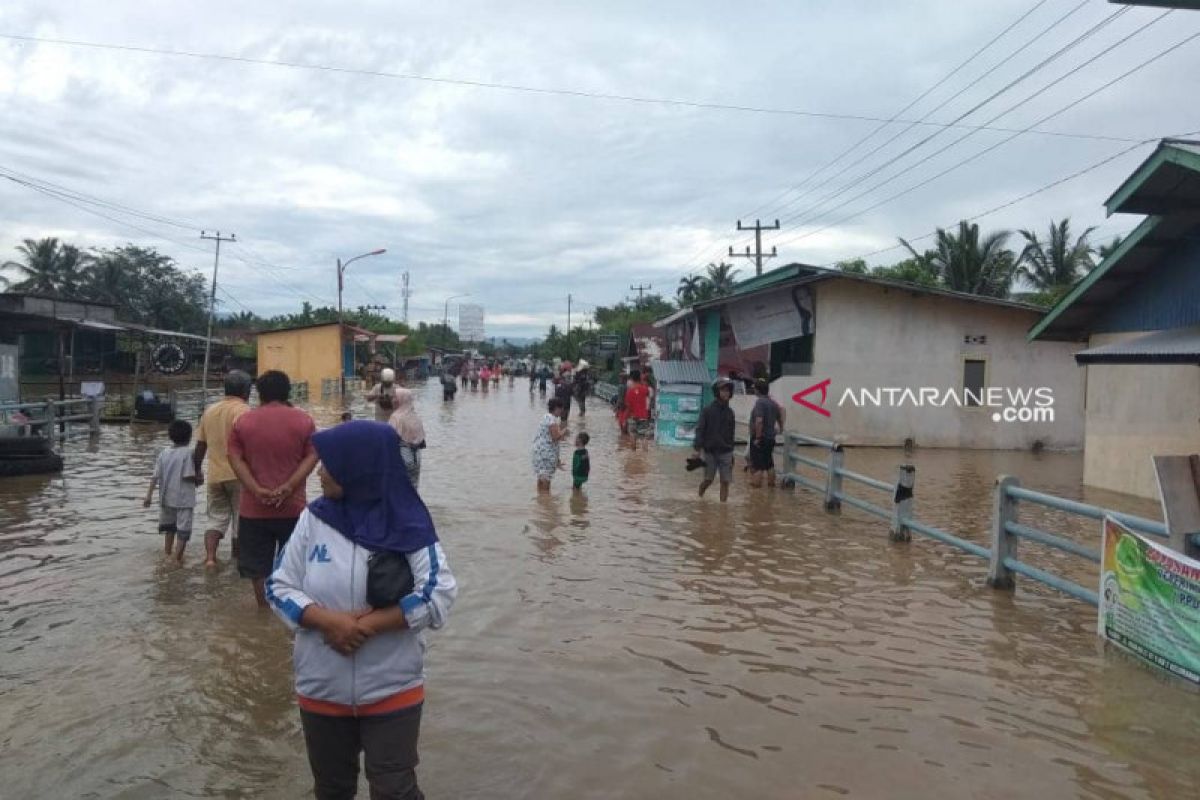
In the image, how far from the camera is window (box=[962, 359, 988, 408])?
71.6 ft

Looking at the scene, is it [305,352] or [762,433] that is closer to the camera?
[762,433]

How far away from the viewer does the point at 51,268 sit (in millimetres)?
58938

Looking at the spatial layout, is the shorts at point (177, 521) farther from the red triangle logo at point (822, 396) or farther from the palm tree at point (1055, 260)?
the palm tree at point (1055, 260)

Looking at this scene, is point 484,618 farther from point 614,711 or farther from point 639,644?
point 614,711

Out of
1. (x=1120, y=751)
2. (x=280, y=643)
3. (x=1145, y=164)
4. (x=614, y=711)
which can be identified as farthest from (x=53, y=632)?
(x=1145, y=164)

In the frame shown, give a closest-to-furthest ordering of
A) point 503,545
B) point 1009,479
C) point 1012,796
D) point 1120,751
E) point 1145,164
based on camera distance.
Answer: point 1012,796 < point 1120,751 < point 1009,479 < point 503,545 < point 1145,164

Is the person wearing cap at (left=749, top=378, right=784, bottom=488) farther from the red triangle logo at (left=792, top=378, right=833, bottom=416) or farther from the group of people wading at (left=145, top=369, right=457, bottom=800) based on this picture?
the group of people wading at (left=145, top=369, right=457, bottom=800)

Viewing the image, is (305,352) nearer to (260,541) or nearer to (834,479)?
(834,479)

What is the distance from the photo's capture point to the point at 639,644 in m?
6.21

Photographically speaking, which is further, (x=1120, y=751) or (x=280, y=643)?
(x=280, y=643)

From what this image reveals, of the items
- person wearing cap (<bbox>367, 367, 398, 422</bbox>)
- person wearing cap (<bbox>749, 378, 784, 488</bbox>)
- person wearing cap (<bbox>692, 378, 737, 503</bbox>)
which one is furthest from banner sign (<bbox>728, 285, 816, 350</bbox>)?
person wearing cap (<bbox>367, 367, 398, 422</bbox>)

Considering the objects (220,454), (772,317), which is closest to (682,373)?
(772,317)

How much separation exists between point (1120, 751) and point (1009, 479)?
3.39 meters

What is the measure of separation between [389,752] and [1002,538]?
625cm
